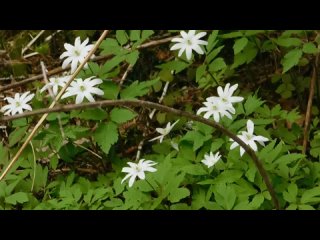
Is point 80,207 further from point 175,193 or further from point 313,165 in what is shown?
point 313,165

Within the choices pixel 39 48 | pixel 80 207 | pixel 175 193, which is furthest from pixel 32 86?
pixel 175 193

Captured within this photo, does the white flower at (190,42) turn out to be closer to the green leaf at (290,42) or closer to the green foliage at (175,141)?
the green foliage at (175,141)

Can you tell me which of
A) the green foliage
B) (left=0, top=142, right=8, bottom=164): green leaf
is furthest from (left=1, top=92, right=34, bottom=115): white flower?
(left=0, top=142, right=8, bottom=164): green leaf

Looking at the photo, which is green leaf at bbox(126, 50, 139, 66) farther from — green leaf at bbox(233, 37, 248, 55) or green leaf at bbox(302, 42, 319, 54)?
green leaf at bbox(302, 42, 319, 54)

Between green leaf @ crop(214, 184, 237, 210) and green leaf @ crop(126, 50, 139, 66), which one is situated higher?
green leaf @ crop(126, 50, 139, 66)

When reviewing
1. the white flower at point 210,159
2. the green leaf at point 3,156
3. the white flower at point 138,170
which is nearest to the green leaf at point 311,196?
the white flower at point 210,159

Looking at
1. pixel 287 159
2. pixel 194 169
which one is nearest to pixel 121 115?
pixel 194 169
